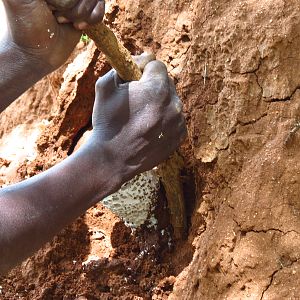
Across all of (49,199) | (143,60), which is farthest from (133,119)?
(49,199)

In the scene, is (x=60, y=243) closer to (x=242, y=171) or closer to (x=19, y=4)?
(x=242, y=171)

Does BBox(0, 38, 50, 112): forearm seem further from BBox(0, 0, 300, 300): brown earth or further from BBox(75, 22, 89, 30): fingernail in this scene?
BBox(0, 0, 300, 300): brown earth

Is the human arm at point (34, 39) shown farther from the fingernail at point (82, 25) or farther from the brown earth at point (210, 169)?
the brown earth at point (210, 169)

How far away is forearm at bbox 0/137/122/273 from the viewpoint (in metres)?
1.71

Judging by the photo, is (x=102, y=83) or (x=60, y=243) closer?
(x=102, y=83)

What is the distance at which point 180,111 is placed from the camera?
2.11 meters

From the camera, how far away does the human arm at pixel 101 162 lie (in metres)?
1.74

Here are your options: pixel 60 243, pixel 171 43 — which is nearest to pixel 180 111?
pixel 171 43

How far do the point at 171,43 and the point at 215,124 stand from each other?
1.46 ft

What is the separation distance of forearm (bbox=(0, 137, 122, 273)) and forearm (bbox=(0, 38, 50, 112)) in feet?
0.85

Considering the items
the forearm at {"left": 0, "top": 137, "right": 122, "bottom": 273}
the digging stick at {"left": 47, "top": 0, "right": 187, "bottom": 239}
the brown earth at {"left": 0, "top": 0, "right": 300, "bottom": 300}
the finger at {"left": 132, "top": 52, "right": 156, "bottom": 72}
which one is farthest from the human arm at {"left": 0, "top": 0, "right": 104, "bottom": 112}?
the brown earth at {"left": 0, "top": 0, "right": 300, "bottom": 300}

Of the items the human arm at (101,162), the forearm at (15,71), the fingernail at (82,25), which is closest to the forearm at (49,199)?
the human arm at (101,162)

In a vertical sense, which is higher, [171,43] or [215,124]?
[171,43]

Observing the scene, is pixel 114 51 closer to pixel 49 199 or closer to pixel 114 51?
pixel 114 51
